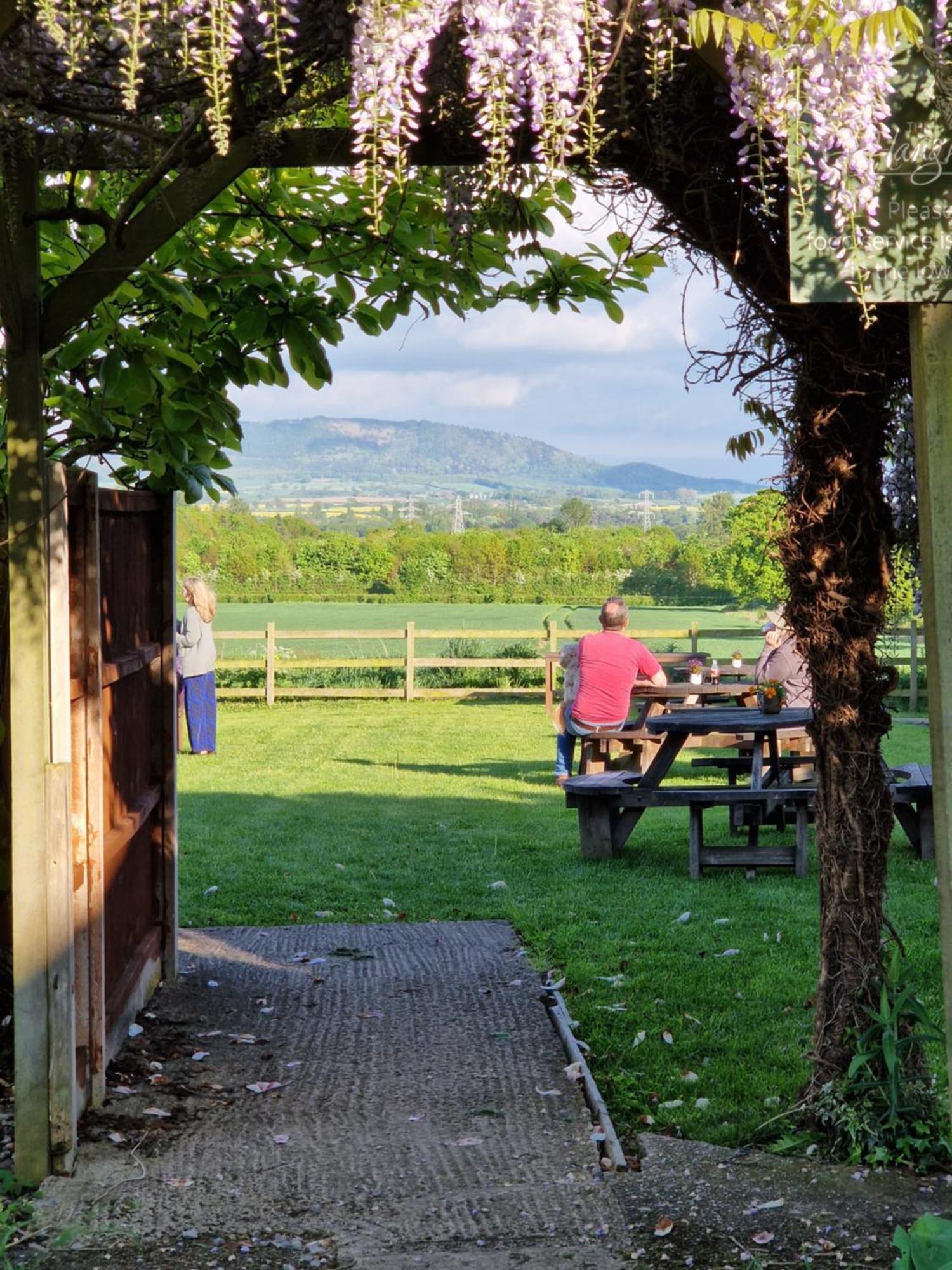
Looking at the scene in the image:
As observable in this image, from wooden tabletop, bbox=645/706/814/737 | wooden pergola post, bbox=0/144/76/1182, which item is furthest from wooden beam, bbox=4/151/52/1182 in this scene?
wooden tabletop, bbox=645/706/814/737

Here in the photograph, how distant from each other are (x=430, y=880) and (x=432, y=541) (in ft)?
87.2

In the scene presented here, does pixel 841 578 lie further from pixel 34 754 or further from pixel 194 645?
pixel 194 645

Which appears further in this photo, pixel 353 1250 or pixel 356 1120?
pixel 356 1120

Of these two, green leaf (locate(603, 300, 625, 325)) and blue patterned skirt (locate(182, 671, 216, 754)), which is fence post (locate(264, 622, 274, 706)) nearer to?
blue patterned skirt (locate(182, 671, 216, 754))

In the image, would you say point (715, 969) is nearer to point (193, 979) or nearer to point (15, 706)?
A: point (193, 979)

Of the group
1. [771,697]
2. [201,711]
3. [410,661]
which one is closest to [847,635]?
[771,697]

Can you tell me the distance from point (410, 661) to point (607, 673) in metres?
11.9

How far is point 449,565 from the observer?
113ft

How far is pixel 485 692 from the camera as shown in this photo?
2302 cm

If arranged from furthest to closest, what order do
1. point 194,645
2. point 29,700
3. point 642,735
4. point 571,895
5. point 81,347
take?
point 194,645 → point 642,735 → point 571,895 → point 81,347 → point 29,700

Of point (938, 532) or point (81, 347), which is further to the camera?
point (81, 347)

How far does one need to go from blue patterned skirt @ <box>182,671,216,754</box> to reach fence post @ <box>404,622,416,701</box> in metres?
6.83

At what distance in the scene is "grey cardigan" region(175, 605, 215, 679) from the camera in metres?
14.2

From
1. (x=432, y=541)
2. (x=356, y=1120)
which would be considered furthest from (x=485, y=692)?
(x=356, y=1120)
